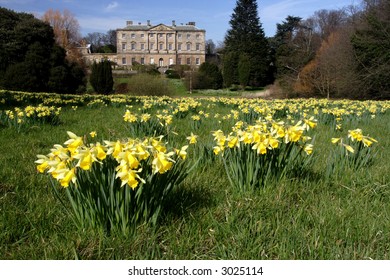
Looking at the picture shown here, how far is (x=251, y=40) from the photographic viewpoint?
1850 inches

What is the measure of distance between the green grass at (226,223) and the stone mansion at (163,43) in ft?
247

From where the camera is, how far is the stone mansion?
75.7m

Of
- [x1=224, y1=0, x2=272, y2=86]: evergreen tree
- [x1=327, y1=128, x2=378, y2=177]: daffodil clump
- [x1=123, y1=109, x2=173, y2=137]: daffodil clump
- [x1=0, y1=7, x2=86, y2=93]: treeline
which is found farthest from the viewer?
[x1=224, y1=0, x2=272, y2=86]: evergreen tree

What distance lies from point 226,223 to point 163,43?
78.2m

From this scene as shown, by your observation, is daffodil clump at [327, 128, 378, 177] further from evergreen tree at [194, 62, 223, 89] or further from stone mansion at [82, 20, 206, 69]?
stone mansion at [82, 20, 206, 69]

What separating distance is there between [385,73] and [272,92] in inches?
437

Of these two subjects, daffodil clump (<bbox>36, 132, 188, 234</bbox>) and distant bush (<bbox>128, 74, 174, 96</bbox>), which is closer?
daffodil clump (<bbox>36, 132, 188, 234</bbox>)

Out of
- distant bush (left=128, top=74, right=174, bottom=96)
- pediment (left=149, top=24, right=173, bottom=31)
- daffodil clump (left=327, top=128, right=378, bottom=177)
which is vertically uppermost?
pediment (left=149, top=24, right=173, bottom=31)

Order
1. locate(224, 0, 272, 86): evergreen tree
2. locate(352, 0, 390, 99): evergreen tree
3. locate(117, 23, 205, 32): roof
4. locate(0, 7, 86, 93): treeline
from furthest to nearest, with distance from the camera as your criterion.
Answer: locate(117, 23, 205, 32): roof < locate(224, 0, 272, 86): evergreen tree < locate(352, 0, 390, 99): evergreen tree < locate(0, 7, 86, 93): treeline

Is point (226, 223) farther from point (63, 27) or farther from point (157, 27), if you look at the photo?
point (157, 27)

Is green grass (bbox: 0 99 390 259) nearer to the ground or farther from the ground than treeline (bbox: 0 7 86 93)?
nearer to the ground

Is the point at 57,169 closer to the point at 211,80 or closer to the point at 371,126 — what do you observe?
the point at 371,126

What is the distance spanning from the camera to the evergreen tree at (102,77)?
22166 mm

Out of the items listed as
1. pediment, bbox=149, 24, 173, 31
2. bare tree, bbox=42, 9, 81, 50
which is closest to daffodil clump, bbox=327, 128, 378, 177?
bare tree, bbox=42, 9, 81, 50
